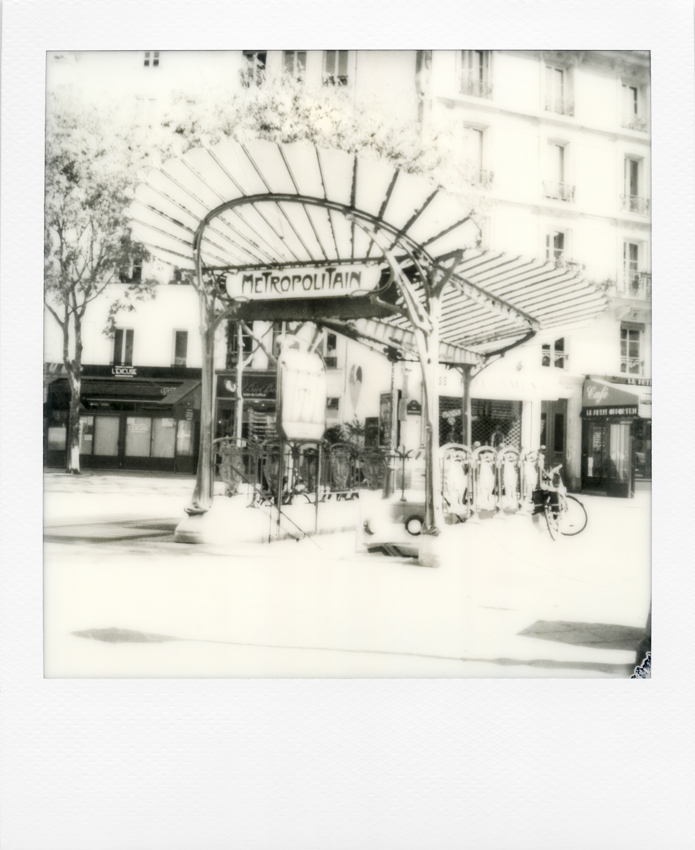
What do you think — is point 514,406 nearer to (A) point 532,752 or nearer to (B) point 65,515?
(A) point 532,752

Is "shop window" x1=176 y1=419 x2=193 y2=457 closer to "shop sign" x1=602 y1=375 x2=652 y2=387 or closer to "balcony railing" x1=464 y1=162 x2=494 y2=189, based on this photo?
"balcony railing" x1=464 y1=162 x2=494 y2=189

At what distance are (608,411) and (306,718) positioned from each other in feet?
6.77

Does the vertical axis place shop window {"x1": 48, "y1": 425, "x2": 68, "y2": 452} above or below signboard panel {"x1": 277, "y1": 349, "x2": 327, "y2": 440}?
below

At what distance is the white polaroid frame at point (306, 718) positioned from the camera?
2.82 meters

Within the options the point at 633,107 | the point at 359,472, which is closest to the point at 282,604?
the point at 359,472

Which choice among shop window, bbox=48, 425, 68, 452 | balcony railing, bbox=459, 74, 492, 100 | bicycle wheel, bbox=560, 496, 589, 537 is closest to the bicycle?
bicycle wheel, bbox=560, 496, 589, 537

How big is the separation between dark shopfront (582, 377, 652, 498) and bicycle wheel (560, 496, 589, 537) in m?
0.10

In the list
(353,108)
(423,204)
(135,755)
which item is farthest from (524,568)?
(353,108)

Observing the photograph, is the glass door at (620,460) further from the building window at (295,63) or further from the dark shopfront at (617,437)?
the building window at (295,63)

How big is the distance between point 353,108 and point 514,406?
163 cm

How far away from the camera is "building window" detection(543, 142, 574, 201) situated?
2936 millimetres

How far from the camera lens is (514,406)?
2.97 m

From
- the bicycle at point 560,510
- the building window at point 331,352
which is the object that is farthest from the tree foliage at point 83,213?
the bicycle at point 560,510

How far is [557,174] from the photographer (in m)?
2.95
